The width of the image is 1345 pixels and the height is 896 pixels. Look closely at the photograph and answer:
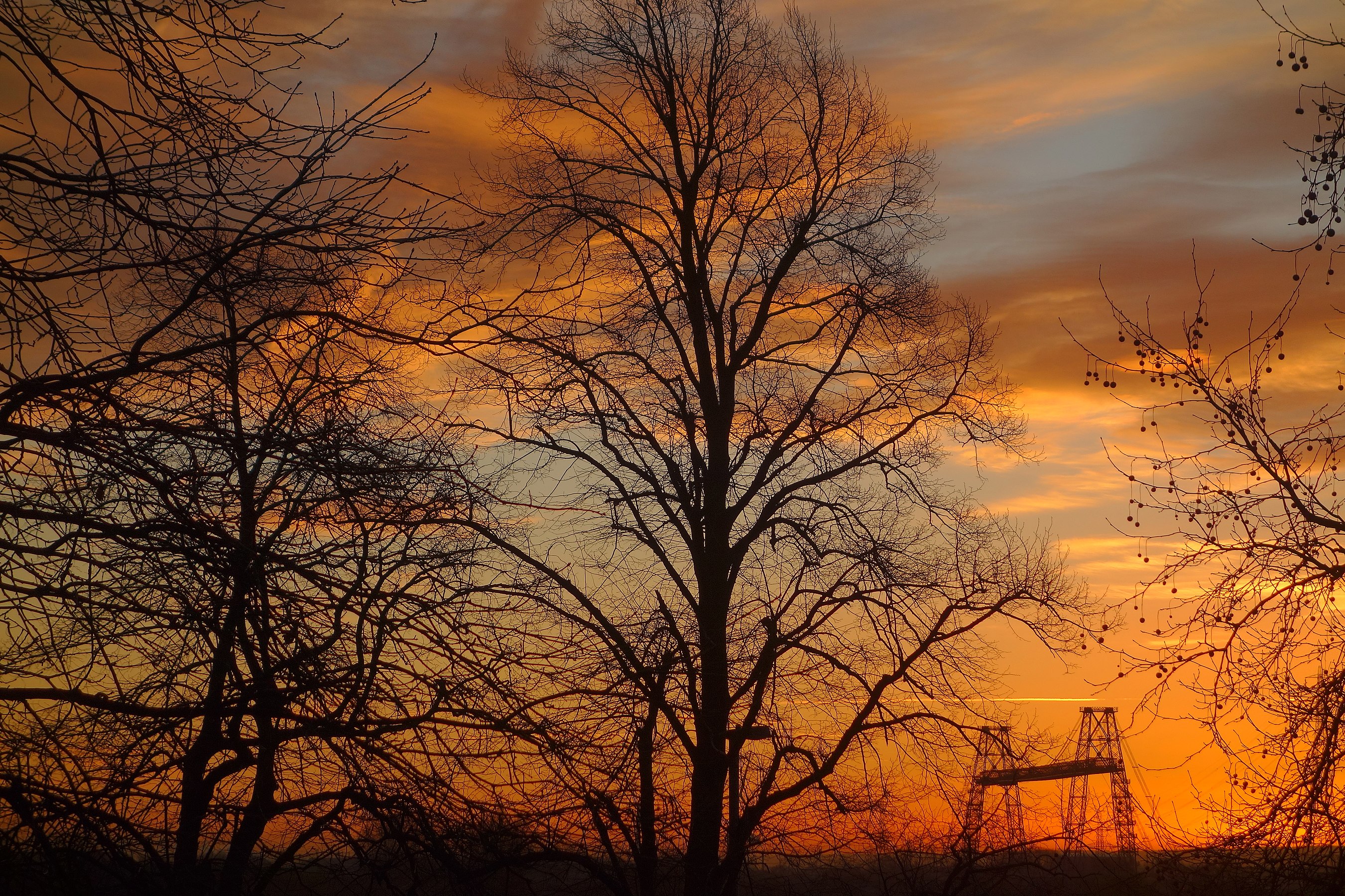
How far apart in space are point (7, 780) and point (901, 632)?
32.6 feet

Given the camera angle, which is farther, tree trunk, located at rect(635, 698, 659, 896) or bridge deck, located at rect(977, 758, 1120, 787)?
bridge deck, located at rect(977, 758, 1120, 787)

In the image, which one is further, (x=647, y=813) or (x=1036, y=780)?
(x=1036, y=780)

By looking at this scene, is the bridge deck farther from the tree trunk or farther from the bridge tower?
the tree trunk

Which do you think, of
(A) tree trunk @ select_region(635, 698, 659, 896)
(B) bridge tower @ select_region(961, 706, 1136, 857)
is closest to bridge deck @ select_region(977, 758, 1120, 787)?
(B) bridge tower @ select_region(961, 706, 1136, 857)

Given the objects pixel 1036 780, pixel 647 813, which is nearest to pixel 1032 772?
pixel 1036 780

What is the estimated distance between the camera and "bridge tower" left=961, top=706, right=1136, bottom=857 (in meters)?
12.5

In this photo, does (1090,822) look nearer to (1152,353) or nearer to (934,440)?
(934,440)

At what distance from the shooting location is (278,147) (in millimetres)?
4297

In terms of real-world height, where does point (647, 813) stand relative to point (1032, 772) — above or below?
below

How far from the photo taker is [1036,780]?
13656mm

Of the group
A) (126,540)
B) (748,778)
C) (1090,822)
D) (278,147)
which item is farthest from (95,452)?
(1090,822)

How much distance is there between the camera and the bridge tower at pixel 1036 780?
12.5 m

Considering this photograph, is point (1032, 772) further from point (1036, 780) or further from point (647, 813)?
point (647, 813)

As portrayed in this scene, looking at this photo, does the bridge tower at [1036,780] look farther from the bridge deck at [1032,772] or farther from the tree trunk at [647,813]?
the tree trunk at [647,813]
